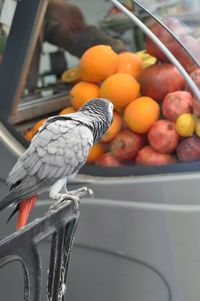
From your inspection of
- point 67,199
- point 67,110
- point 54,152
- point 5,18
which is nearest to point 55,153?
point 54,152

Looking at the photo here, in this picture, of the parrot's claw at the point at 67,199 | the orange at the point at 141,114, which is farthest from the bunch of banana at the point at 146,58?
the parrot's claw at the point at 67,199

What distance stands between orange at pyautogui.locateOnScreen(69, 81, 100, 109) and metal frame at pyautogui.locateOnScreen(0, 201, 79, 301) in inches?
31.4

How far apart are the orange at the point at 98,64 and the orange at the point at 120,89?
39 millimetres

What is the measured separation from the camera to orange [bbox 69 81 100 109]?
186 centimetres

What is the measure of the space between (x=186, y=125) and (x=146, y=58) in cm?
32

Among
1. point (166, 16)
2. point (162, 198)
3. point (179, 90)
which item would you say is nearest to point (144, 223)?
point (162, 198)

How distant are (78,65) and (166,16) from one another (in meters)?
0.39

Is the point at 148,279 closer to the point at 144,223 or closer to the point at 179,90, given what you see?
the point at 144,223

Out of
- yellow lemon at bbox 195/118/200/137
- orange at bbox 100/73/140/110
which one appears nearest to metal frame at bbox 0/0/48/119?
orange at bbox 100/73/140/110

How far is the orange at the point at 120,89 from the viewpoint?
181 centimetres

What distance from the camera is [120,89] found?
1812 millimetres

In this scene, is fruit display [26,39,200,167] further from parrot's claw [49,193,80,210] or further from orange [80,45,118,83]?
parrot's claw [49,193,80,210]

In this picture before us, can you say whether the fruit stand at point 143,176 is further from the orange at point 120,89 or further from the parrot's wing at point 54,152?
the parrot's wing at point 54,152

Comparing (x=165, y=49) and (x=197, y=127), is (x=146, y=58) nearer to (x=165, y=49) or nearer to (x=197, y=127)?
(x=165, y=49)
